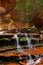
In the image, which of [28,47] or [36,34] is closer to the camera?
[28,47]

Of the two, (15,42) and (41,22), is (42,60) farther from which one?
(41,22)

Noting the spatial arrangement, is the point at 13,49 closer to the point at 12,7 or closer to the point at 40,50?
the point at 40,50

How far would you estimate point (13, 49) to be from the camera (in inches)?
161

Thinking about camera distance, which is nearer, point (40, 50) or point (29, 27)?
point (40, 50)

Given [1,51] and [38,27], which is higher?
[38,27]

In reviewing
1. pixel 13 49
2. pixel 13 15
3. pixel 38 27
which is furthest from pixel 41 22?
pixel 13 49

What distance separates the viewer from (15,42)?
429 cm

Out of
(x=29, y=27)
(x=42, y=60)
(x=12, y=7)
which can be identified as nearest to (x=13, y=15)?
(x=12, y=7)

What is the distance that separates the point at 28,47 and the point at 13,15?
0.90 metres

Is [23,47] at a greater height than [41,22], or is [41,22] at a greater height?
[41,22]

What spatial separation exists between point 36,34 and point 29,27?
0.87 ft

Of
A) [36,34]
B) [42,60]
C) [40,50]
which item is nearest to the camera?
[42,60]

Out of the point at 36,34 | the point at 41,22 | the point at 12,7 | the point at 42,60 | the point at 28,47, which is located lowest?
the point at 42,60

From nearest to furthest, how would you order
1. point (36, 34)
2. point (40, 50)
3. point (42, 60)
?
point (42, 60)
point (40, 50)
point (36, 34)
